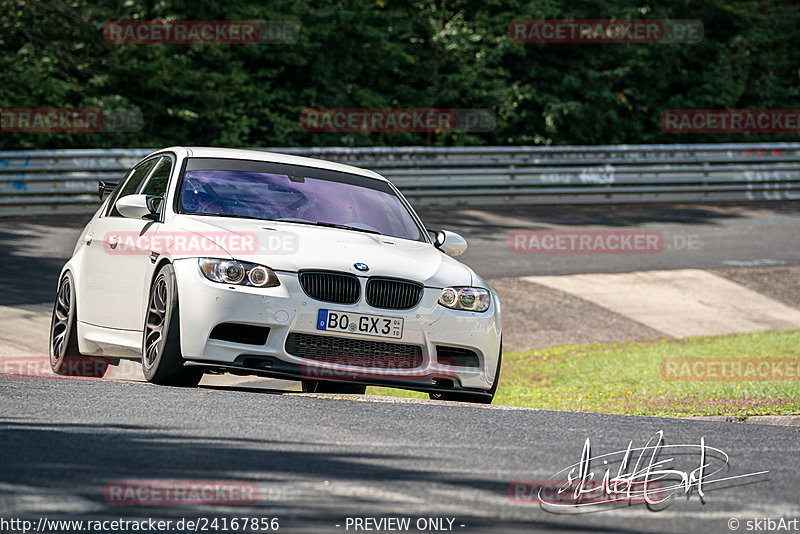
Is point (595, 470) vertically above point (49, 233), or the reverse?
point (595, 470)

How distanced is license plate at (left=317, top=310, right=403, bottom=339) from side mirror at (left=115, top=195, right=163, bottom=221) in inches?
65.3

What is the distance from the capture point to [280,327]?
7.36 meters

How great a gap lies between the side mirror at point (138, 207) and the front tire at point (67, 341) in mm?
1124

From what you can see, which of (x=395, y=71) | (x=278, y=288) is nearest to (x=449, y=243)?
(x=278, y=288)

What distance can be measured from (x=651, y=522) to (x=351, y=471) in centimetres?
133

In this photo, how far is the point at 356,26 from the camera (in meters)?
24.7

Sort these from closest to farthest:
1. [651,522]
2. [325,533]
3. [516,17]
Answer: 1. [325,533]
2. [651,522]
3. [516,17]

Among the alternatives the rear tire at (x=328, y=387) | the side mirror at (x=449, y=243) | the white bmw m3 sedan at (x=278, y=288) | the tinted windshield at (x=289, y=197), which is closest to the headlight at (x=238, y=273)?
the white bmw m3 sedan at (x=278, y=288)

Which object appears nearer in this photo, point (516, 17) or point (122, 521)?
point (122, 521)

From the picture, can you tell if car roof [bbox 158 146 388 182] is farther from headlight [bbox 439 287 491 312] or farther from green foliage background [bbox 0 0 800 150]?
green foliage background [bbox 0 0 800 150]

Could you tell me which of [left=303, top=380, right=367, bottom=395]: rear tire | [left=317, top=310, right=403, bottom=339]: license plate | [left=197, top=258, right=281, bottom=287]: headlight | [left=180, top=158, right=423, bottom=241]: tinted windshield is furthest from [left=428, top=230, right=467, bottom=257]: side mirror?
[left=197, top=258, right=281, bottom=287]: headlight

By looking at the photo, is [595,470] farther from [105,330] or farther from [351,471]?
[105,330]

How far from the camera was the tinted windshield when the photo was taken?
8.32 meters

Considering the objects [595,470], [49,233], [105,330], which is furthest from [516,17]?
[595,470]
